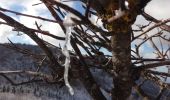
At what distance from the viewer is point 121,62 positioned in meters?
2.59

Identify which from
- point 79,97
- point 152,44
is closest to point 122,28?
point 152,44

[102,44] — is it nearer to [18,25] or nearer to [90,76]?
[90,76]

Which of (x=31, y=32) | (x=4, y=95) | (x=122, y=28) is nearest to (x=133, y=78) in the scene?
(x=122, y=28)

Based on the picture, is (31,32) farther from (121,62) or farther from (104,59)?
(104,59)

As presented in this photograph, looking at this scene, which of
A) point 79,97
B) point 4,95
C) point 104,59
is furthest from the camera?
point 79,97

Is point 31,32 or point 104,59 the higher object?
point 31,32

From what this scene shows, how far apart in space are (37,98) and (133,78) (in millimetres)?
104391

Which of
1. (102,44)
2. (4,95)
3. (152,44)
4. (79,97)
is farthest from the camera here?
(79,97)

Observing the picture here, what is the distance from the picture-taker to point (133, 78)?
2619 mm

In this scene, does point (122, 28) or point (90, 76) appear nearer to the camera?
point (122, 28)

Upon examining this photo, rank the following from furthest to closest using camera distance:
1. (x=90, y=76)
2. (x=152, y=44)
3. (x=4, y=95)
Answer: (x=4, y=95) → (x=152, y=44) → (x=90, y=76)

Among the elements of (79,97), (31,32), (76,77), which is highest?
(31,32)

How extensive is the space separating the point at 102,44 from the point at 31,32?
1.91ft

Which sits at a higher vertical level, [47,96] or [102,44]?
[102,44]
